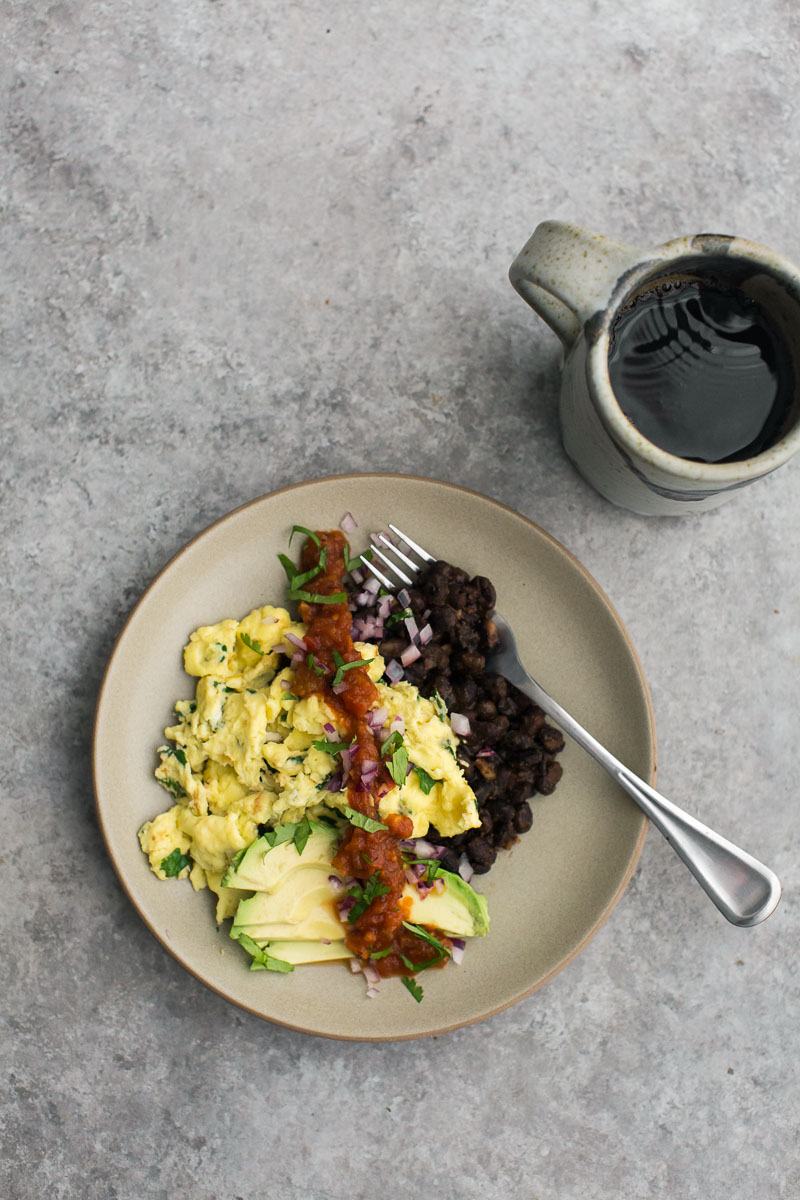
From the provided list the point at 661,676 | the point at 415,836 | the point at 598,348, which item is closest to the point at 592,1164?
the point at 415,836

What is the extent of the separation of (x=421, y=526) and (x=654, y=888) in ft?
2.64

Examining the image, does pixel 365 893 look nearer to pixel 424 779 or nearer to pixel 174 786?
pixel 424 779

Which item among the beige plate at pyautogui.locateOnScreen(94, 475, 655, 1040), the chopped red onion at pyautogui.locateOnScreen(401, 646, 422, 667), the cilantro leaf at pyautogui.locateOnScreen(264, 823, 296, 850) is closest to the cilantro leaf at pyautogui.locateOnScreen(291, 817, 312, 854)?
the cilantro leaf at pyautogui.locateOnScreen(264, 823, 296, 850)

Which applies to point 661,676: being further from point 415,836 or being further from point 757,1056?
point 757,1056

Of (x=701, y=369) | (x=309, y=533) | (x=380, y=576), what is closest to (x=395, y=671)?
(x=380, y=576)

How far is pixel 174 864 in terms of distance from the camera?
1694 mm

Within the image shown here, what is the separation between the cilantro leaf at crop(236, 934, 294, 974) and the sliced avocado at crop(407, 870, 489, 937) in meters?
0.24

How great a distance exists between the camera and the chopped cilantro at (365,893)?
64.1 inches

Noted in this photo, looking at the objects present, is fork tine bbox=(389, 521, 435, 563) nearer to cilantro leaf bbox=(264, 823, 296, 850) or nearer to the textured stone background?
the textured stone background

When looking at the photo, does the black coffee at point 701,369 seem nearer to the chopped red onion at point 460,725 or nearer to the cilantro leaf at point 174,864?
the chopped red onion at point 460,725

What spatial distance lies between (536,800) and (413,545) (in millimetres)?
497

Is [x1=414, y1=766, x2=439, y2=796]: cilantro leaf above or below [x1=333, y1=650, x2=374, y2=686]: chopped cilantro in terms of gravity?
below

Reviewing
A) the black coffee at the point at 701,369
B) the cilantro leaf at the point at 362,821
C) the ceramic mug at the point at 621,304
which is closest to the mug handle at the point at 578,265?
the ceramic mug at the point at 621,304

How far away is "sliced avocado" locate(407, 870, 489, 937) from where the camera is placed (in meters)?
1.68
